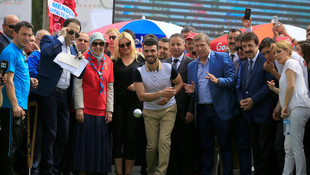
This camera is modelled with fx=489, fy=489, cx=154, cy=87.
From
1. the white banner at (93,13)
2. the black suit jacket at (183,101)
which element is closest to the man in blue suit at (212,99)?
the black suit jacket at (183,101)

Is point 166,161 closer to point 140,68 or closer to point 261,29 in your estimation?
point 140,68

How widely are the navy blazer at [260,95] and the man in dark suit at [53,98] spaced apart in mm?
2751

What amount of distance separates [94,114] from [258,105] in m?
2.50

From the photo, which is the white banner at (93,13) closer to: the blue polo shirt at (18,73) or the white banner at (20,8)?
the white banner at (20,8)

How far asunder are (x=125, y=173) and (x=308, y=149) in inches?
109

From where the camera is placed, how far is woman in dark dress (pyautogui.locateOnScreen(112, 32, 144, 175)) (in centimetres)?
762

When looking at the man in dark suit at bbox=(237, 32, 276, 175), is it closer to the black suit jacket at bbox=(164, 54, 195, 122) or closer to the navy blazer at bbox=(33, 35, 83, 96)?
the black suit jacket at bbox=(164, 54, 195, 122)

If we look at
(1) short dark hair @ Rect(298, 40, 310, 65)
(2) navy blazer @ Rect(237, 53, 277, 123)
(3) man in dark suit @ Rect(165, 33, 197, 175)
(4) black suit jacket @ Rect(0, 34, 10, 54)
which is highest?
(1) short dark hair @ Rect(298, 40, 310, 65)

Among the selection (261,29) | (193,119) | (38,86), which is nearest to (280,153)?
(193,119)

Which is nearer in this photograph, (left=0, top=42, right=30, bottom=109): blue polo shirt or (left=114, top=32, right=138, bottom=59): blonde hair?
(left=0, top=42, right=30, bottom=109): blue polo shirt

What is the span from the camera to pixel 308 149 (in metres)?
7.04

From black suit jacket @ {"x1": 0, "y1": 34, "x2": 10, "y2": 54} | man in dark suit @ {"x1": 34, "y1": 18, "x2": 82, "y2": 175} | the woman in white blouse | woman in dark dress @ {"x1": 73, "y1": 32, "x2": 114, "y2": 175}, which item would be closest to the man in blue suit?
the woman in white blouse

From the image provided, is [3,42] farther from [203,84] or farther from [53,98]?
[203,84]

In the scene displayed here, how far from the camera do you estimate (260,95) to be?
729 centimetres
